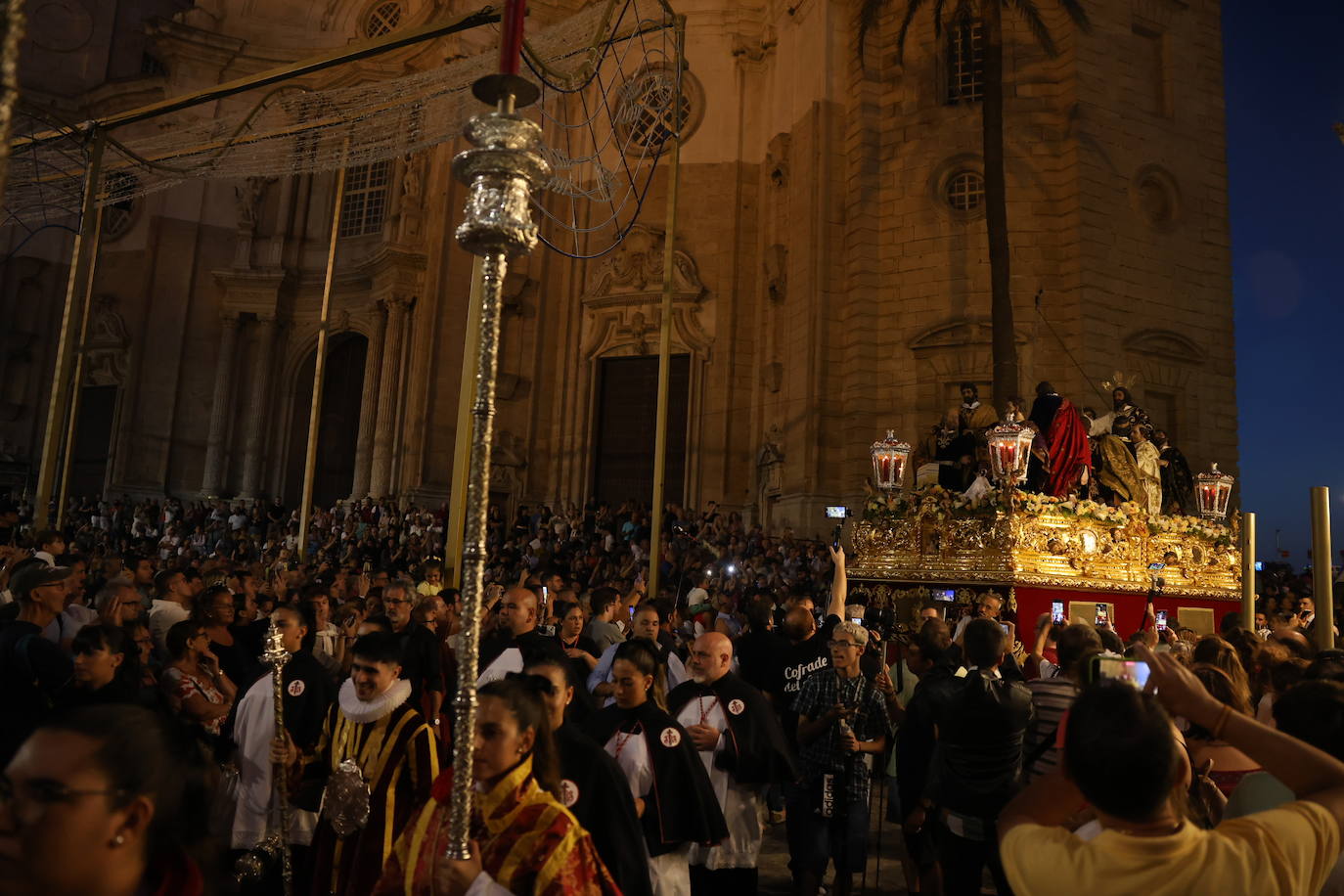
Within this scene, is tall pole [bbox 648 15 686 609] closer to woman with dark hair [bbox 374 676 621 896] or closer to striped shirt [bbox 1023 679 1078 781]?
striped shirt [bbox 1023 679 1078 781]

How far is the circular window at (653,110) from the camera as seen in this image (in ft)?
74.6

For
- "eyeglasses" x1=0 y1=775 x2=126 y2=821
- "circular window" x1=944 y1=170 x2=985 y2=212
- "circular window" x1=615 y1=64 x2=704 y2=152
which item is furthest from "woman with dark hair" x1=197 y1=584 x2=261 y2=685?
"circular window" x1=944 y1=170 x2=985 y2=212

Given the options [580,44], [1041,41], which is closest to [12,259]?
[580,44]

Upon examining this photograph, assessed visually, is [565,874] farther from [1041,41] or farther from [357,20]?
[357,20]

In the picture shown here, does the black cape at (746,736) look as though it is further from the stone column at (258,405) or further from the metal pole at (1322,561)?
the stone column at (258,405)

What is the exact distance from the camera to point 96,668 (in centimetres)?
455

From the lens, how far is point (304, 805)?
5.08 meters

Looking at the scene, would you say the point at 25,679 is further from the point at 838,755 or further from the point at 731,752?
the point at 838,755

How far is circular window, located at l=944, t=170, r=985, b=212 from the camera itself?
821 inches

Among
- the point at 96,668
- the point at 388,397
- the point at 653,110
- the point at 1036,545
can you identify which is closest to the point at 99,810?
the point at 96,668

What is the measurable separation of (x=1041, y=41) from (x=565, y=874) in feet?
69.4

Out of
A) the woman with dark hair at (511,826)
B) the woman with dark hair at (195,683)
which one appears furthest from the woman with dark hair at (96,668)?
the woman with dark hair at (511,826)

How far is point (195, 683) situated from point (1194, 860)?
528cm

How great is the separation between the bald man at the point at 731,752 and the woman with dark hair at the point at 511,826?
250 centimetres
